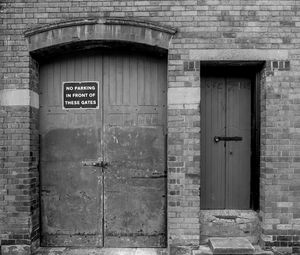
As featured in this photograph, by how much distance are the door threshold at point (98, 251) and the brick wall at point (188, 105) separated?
350 mm

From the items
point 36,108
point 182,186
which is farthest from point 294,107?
point 36,108

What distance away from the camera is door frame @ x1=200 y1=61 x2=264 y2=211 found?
4.93 meters

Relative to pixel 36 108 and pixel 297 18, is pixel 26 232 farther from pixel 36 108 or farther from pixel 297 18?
pixel 297 18

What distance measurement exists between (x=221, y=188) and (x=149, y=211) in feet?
3.89

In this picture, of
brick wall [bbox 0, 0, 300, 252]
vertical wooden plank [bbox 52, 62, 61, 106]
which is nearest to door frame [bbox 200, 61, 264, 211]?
brick wall [bbox 0, 0, 300, 252]

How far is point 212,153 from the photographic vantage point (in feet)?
16.7

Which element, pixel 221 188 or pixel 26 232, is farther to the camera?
pixel 221 188

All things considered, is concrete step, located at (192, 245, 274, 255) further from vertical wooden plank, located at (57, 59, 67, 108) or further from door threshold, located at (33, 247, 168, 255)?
vertical wooden plank, located at (57, 59, 67, 108)

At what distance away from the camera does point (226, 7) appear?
4.73 meters

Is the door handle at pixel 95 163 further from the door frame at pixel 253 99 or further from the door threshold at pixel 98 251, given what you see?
the door frame at pixel 253 99

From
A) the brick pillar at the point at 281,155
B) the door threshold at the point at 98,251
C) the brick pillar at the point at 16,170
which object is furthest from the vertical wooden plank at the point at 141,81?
the door threshold at the point at 98,251

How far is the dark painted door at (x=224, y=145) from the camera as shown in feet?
16.6

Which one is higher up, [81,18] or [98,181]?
[81,18]

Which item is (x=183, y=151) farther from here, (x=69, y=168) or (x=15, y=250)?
(x=15, y=250)
